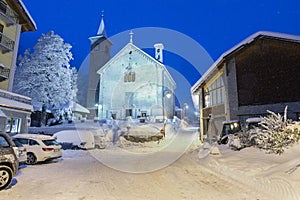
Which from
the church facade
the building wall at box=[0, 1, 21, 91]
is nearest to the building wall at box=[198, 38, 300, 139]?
the church facade

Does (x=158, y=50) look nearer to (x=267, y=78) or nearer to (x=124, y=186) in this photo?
(x=267, y=78)

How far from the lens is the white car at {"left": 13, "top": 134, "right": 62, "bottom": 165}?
10289 mm

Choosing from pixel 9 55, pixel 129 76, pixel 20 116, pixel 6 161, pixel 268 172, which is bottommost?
pixel 268 172

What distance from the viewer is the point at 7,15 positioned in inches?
722

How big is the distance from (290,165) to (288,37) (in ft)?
41.6

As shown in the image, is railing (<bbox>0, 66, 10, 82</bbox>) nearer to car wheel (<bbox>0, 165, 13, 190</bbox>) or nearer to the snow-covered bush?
car wheel (<bbox>0, 165, 13, 190</bbox>)

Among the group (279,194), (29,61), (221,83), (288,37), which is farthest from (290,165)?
(29,61)

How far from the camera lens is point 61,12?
16562 cm

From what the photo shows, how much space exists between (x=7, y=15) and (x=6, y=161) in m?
17.1

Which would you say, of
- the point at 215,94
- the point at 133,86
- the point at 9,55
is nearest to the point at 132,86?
the point at 133,86

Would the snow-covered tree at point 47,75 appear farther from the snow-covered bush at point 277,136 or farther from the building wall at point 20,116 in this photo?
the snow-covered bush at point 277,136

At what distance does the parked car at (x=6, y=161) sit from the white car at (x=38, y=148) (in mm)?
3781

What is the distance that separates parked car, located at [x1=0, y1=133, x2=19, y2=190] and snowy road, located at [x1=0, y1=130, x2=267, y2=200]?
0.99 ft

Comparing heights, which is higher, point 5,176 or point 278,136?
point 278,136
